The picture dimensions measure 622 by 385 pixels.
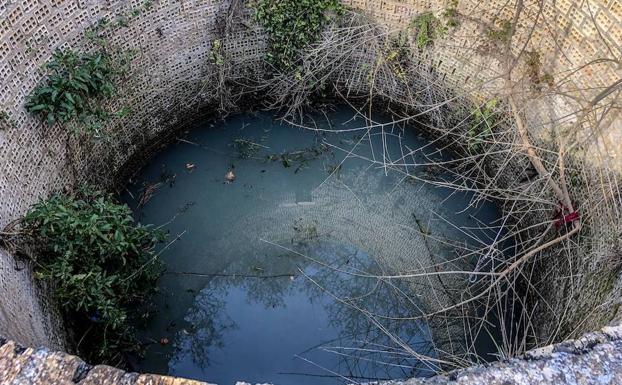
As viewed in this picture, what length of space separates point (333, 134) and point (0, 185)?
10.2 feet


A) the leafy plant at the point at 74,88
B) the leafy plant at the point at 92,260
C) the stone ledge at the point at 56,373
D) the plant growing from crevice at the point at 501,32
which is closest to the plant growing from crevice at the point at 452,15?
the plant growing from crevice at the point at 501,32

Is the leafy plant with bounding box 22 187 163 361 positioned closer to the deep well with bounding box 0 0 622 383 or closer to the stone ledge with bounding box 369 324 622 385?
the deep well with bounding box 0 0 622 383

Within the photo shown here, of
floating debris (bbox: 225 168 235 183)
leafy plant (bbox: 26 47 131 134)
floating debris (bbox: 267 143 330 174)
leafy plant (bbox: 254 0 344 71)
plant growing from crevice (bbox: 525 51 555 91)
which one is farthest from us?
floating debris (bbox: 267 143 330 174)

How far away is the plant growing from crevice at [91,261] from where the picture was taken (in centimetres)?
370

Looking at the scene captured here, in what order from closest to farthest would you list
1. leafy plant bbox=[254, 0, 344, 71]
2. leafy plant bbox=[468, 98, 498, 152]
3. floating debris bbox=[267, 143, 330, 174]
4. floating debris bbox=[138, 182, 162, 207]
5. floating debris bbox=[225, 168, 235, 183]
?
leafy plant bbox=[468, 98, 498, 152] → leafy plant bbox=[254, 0, 344, 71] → floating debris bbox=[138, 182, 162, 207] → floating debris bbox=[225, 168, 235, 183] → floating debris bbox=[267, 143, 330, 174]

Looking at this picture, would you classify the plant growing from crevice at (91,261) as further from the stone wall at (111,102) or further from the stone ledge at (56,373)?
the stone ledge at (56,373)

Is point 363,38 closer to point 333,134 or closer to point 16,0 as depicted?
point 333,134

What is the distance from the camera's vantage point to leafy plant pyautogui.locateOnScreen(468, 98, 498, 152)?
191 inches

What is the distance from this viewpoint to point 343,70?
555cm

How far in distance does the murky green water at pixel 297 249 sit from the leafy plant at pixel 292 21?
78 cm

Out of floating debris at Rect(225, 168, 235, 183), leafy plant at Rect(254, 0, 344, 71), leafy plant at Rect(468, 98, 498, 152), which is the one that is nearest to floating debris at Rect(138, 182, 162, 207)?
floating debris at Rect(225, 168, 235, 183)

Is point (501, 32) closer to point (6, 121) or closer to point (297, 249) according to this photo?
point (297, 249)

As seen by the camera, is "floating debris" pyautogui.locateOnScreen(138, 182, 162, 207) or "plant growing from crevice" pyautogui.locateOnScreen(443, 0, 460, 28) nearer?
"plant growing from crevice" pyautogui.locateOnScreen(443, 0, 460, 28)

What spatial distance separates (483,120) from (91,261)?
11.5ft
